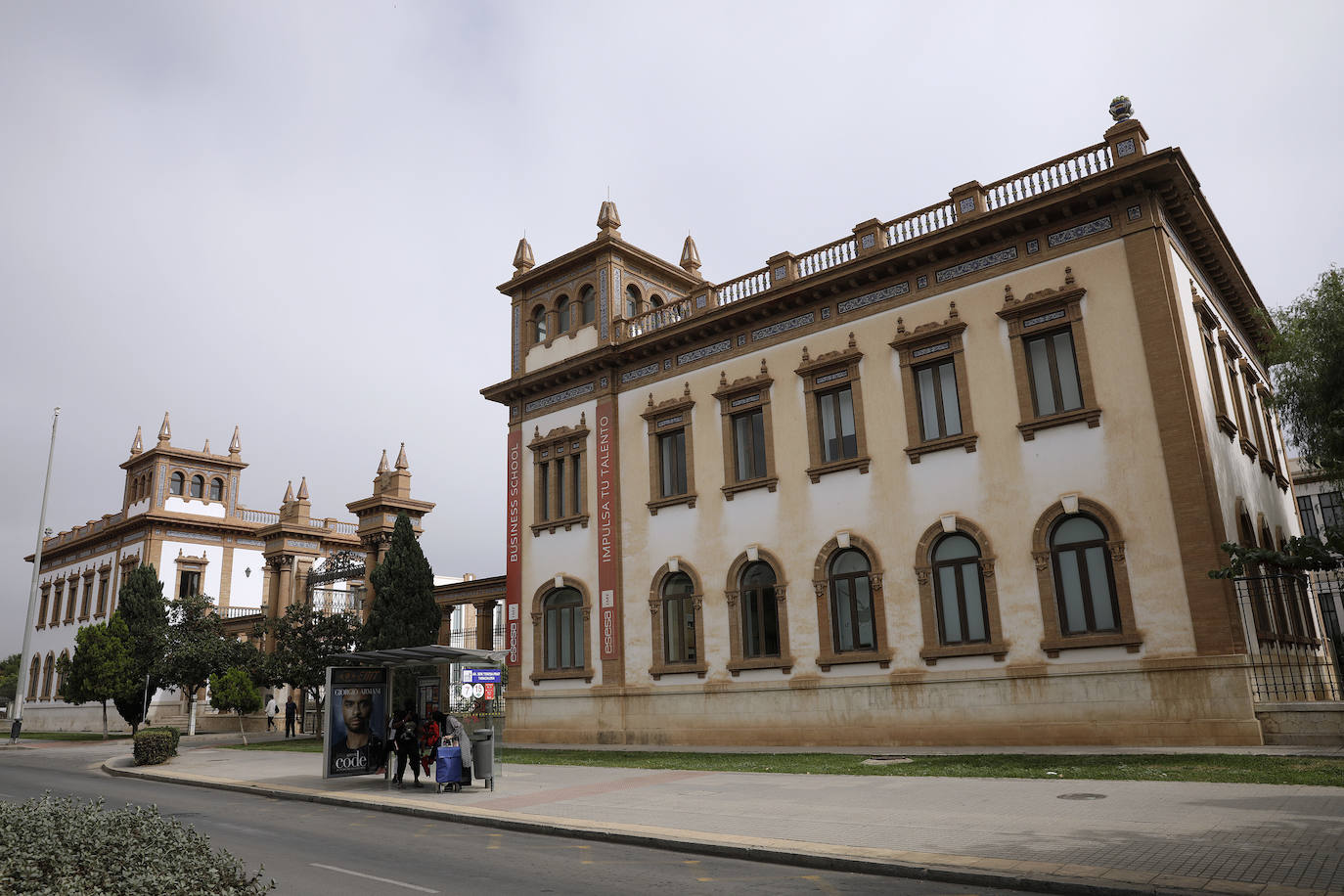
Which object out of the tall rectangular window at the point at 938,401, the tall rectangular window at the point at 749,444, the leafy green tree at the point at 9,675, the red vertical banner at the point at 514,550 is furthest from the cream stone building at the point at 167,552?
the leafy green tree at the point at 9,675

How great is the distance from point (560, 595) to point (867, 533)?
11261mm

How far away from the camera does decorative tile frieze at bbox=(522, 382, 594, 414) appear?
3020 cm

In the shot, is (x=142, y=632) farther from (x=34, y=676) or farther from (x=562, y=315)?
(x=562, y=315)

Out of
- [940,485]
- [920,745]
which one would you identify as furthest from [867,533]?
[920,745]

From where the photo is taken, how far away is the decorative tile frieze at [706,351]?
87.6 ft

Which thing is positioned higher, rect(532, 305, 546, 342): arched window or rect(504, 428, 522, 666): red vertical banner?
rect(532, 305, 546, 342): arched window

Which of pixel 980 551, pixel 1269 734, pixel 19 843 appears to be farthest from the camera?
pixel 980 551

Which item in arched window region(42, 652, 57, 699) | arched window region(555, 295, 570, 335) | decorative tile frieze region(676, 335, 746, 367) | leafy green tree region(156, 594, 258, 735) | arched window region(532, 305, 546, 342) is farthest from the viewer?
arched window region(42, 652, 57, 699)

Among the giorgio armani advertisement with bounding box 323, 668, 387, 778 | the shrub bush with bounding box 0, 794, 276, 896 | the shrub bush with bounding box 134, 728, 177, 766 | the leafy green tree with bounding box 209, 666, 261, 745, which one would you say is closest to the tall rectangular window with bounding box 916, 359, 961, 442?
the giorgio armani advertisement with bounding box 323, 668, 387, 778

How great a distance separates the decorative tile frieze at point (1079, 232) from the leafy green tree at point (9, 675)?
427 ft

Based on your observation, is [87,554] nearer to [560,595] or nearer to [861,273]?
[560,595]

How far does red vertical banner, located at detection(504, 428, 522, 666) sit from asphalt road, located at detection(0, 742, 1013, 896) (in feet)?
43.9

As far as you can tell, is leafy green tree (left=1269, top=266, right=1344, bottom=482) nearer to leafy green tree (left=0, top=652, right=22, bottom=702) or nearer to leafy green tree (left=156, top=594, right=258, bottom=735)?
leafy green tree (left=156, top=594, right=258, bottom=735)

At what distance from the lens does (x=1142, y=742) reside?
18219 millimetres
